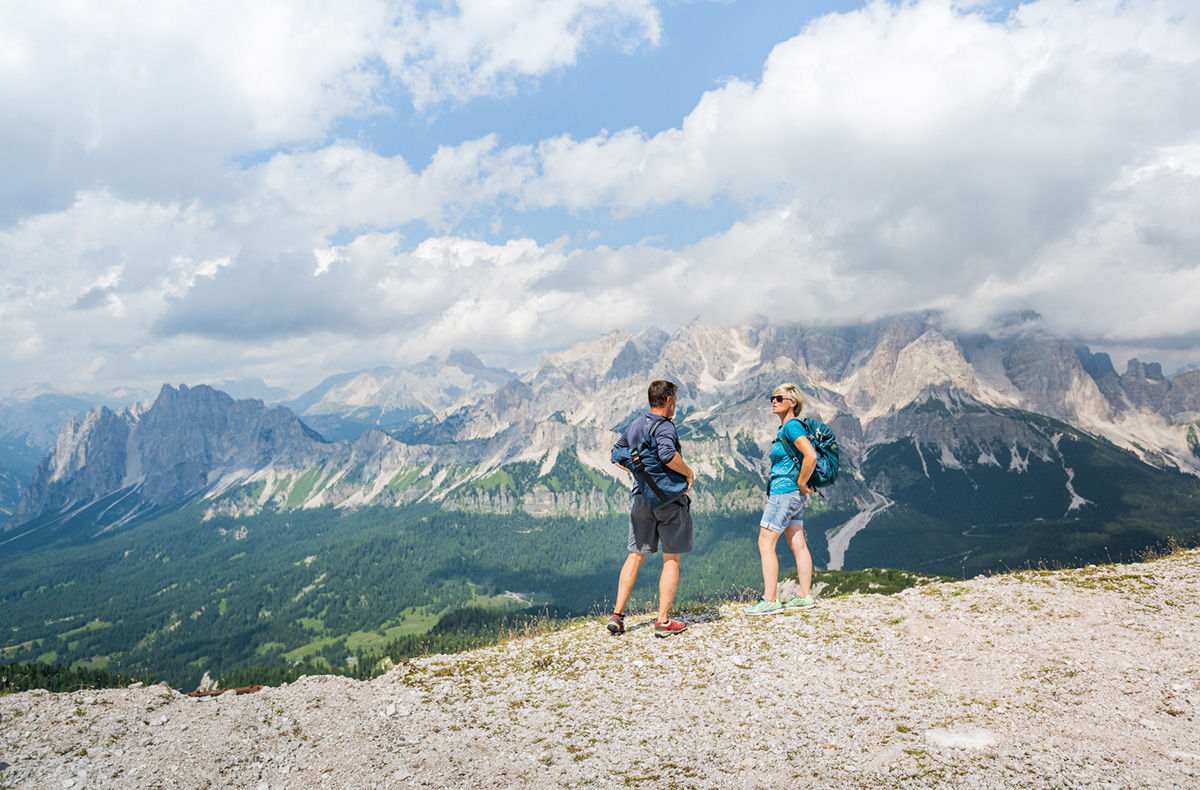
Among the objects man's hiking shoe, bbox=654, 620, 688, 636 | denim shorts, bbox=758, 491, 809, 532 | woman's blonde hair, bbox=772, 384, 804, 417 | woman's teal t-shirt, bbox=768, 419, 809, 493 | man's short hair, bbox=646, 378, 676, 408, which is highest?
man's short hair, bbox=646, 378, 676, 408

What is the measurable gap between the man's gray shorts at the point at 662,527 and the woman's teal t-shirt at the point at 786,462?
2.57 meters

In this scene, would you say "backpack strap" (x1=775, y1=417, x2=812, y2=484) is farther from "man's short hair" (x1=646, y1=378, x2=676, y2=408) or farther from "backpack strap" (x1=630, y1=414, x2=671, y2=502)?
"backpack strap" (x1=630, y1=414, x2=671, y2=502)

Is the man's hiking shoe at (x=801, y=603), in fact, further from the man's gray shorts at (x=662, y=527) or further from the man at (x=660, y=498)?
the man's gray shorts at (x=662, y=527)

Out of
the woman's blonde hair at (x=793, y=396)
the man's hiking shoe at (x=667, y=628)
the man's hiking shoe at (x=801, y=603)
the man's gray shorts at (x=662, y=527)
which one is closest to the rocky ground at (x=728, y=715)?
the man's hiking shoe at (x=667, y=628)

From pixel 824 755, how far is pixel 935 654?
4.69 metres

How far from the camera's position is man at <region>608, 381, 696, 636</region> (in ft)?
38.6

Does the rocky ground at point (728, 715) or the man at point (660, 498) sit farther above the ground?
the man at point (660, 498)

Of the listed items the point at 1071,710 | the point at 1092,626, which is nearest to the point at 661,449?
the point at 1071,710

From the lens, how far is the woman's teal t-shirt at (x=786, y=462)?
13.0 m

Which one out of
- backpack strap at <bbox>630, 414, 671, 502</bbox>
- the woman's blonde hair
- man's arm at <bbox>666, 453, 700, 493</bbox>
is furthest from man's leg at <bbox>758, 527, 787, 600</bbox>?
the woman's blonde hair

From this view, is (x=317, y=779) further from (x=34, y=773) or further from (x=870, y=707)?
(x=870, y=707)

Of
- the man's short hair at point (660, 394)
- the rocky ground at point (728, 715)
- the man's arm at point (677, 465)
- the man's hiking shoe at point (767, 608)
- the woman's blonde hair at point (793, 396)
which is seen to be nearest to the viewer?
the rocky ground at point (728, 715)

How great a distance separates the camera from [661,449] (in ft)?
38.1

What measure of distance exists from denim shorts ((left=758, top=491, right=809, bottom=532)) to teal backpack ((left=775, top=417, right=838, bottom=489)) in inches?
20.3
